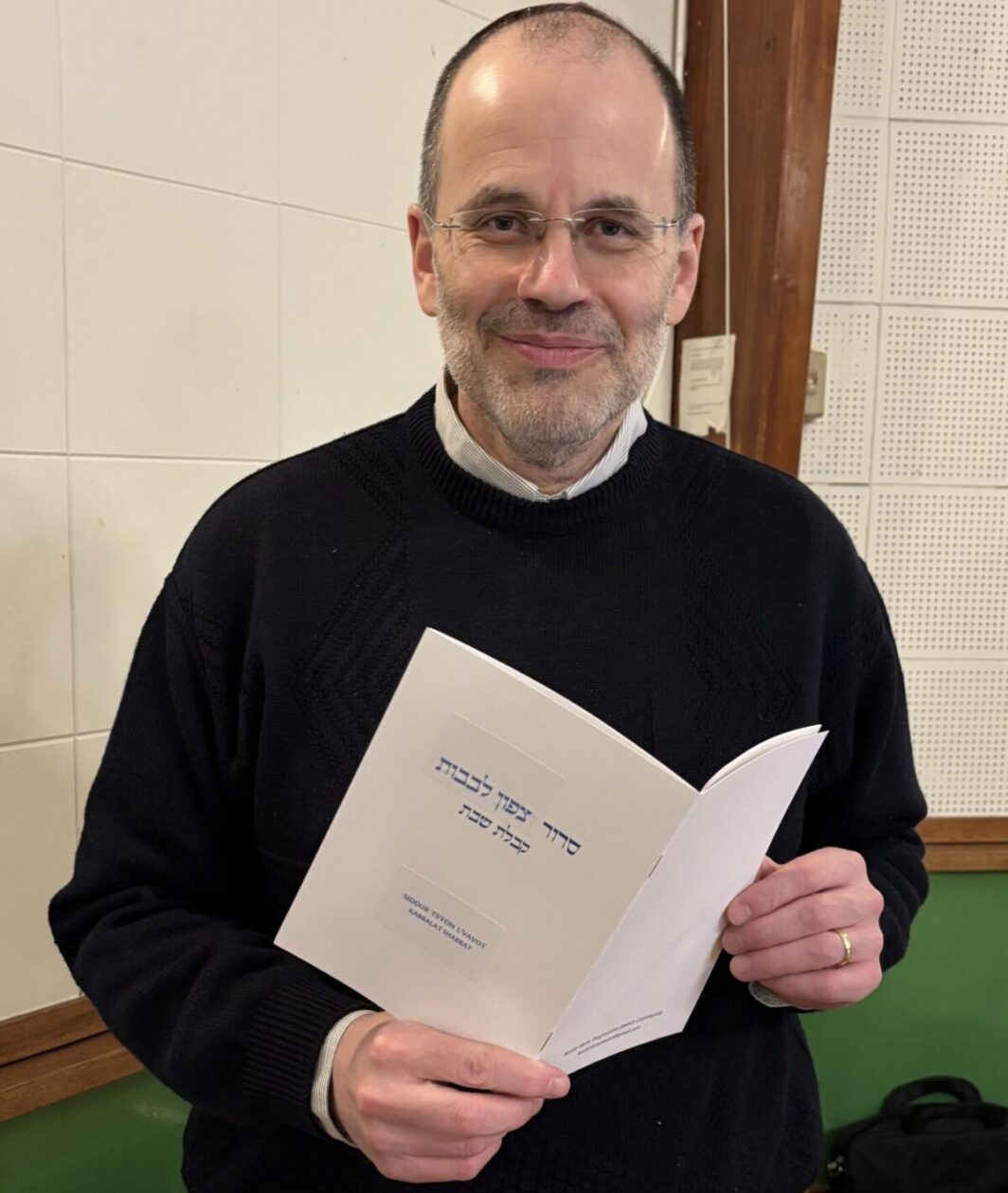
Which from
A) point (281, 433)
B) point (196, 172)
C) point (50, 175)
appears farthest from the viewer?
point (281, 433)

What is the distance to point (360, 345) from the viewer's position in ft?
5.36

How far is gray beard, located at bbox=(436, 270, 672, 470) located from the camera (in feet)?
3.12

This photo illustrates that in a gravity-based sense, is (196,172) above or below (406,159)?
below

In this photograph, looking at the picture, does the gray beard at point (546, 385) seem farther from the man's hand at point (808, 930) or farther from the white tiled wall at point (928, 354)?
the white tiled wall at point (928, 354)

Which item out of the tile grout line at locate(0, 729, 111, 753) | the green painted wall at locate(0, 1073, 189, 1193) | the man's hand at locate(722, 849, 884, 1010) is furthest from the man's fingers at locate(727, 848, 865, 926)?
the green painted wall at locate(0, 1073, 189, 1193)

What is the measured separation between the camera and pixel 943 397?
6.70 ft

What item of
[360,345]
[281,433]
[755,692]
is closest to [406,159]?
[360,345]

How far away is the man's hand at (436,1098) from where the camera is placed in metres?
0.71

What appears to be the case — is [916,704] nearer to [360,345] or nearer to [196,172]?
[360,345]

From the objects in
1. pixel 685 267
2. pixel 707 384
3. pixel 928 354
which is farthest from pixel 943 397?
pixel 685 267

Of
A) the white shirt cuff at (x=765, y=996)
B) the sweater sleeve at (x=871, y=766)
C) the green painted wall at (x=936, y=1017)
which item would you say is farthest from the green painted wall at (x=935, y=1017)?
the white shirt cuff at (x=765, y=996)

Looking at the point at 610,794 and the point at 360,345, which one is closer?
the point at 610,794

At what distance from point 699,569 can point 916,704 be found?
1.27 metres

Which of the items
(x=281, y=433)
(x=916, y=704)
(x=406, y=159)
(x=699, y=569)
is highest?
(x=406, y=159)
